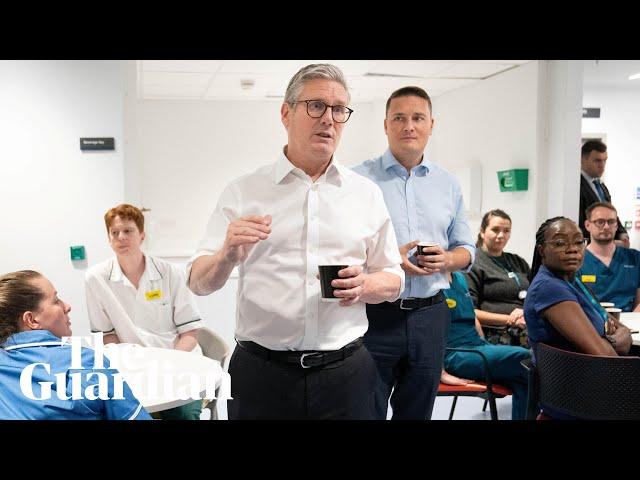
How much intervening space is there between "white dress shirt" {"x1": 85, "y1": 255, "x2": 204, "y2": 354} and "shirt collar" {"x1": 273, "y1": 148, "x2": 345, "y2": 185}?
56.0 inches

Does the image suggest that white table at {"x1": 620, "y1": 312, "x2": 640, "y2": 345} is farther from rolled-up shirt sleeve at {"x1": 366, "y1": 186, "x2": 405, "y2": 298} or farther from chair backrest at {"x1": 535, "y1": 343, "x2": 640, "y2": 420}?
rolled-up shirt sleeve at {"x1": 366, "y1": 186, "x2": 405, "y2": 298}

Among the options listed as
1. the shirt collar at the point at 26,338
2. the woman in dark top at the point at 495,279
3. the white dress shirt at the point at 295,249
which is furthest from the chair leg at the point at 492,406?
the shirt collar at the point at 26,338

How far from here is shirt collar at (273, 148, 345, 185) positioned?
64.3 inches

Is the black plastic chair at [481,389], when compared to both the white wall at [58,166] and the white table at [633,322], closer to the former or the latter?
the white table at [633,322]

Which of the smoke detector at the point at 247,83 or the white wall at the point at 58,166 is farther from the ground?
the smoke detector at the point at 247,83

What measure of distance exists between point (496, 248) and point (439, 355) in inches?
78.5

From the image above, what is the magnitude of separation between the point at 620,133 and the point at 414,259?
6147 mm

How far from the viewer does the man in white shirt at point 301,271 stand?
1578 mm

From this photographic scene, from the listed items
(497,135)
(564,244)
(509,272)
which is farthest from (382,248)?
(497,135)

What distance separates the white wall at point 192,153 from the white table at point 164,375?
491 centimetres

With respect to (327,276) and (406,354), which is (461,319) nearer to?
(406,354)

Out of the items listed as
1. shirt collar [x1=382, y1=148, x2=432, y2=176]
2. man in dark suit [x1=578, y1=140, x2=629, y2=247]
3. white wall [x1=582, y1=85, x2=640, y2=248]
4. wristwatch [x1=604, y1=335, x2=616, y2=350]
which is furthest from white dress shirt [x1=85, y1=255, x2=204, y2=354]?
white wall [x1=582, y1=85, x2=640, y2=248]

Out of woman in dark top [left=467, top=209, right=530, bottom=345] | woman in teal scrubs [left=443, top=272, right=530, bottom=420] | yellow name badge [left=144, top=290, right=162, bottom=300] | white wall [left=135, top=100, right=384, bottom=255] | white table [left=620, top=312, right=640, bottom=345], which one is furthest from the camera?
white wall [left=135, top=100, right=384, bottom=255]

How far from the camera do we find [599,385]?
219cm
